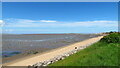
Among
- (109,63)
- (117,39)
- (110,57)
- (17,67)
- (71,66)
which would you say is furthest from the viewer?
(117,39)

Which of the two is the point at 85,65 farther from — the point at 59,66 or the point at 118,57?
the point at 118,57

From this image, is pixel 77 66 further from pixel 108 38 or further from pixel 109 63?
pixel 108 38

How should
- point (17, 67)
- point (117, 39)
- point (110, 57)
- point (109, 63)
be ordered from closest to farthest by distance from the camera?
1. point (109, 63)
2. point (110, 57)
3. point (17, 67)
4. point (117, 39)

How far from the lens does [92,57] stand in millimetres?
13367

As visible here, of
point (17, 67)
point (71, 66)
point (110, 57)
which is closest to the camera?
point (71, 66)

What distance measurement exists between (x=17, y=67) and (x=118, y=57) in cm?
853

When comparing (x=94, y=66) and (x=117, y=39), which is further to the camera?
(x=117, y=39)

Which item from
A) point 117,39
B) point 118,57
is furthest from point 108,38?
point 118,57

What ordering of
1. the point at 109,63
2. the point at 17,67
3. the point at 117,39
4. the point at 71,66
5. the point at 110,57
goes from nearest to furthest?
the point at 71,66
the point at 109,63
the point at 110,57
the point at 17,67
the point at 117,39

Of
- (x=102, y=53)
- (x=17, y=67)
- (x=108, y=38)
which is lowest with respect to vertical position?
(x=17, y=67)

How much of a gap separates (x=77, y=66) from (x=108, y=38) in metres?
14.9

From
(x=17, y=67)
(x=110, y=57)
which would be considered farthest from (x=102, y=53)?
(x=17, y=67)

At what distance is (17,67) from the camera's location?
50.5 ft

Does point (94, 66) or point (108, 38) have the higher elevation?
point (108, 38)
